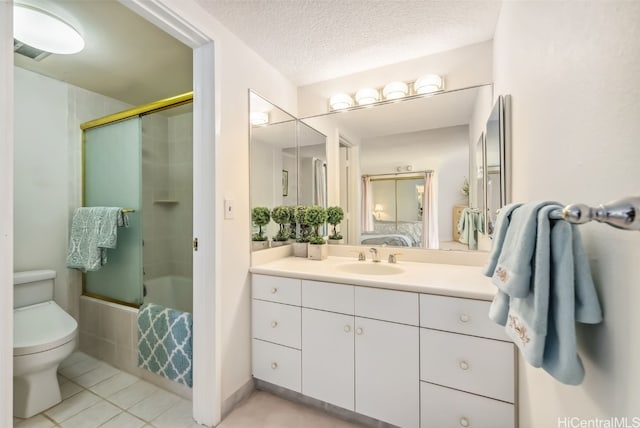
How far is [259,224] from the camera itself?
186 cm

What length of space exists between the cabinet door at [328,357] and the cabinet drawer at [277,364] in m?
0.05

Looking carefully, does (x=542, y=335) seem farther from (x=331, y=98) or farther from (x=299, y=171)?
(x=331, y=98)

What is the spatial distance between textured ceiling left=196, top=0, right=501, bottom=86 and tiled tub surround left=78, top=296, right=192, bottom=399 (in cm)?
205

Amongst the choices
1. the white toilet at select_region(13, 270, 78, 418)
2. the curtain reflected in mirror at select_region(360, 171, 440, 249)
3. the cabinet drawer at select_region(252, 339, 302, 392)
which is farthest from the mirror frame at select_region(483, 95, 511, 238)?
the white toilet at select_region(13, 270, 78, 418)

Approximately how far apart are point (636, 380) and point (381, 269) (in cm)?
139

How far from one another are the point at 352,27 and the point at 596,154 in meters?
1.45

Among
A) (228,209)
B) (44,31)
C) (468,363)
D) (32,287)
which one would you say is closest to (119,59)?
(44,31)

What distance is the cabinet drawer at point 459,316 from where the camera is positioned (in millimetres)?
1143

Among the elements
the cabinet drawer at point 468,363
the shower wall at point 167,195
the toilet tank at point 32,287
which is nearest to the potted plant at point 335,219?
the cabinet drawer at point 468,363

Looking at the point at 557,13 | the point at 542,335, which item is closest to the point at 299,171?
the point at 557,13

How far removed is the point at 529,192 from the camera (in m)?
0.99

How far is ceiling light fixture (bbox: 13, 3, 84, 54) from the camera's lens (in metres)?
1.41

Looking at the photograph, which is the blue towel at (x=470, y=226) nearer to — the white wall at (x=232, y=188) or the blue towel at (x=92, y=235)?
the white wall at (x=232, y=188)

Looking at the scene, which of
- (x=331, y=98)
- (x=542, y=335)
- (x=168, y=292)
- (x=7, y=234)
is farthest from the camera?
(x=168, y=292)
